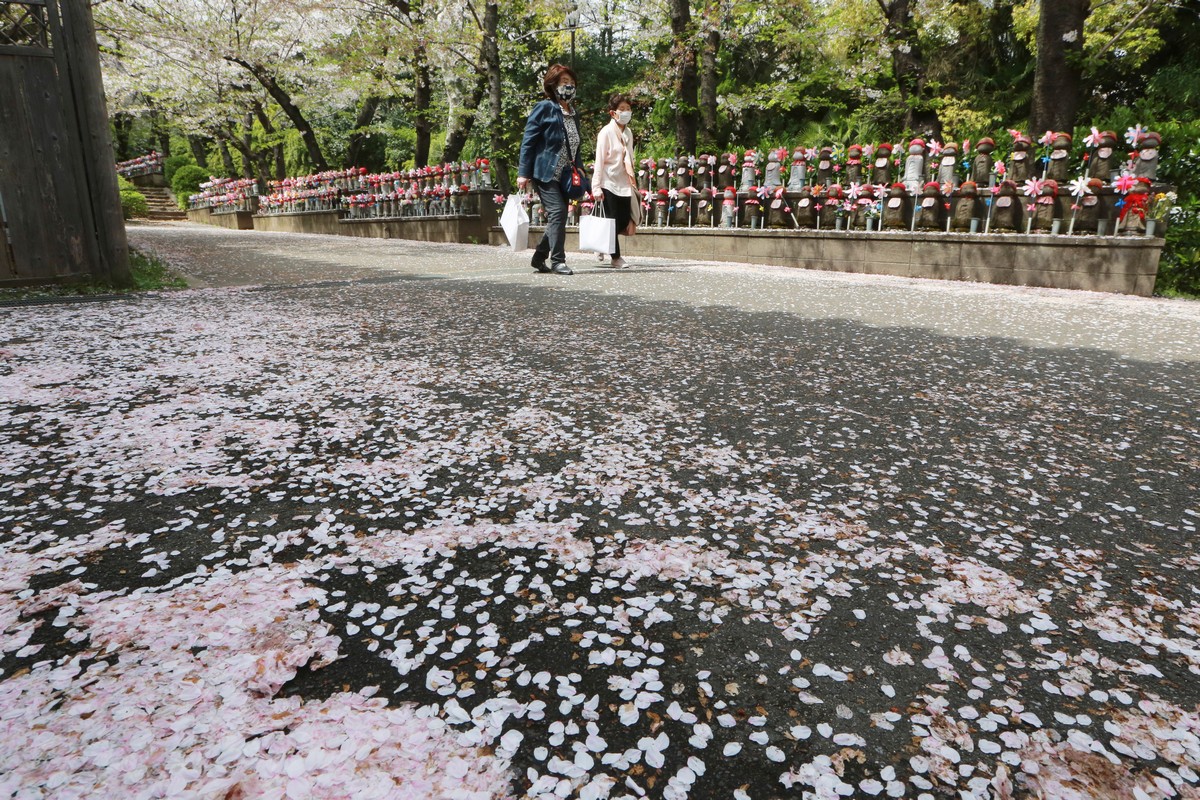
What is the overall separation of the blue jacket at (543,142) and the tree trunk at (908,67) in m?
8.72

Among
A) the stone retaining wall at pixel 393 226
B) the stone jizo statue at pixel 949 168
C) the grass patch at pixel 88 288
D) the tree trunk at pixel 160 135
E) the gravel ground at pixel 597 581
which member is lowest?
the gravel ground at pixel 597 581

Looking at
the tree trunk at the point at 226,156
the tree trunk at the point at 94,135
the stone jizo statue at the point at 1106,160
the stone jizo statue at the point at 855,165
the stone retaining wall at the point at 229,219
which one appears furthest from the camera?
the tree trunk at the point at 226,156

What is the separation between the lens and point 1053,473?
2379mm

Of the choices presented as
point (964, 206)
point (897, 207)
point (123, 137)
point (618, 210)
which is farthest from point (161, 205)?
point (964, 206)

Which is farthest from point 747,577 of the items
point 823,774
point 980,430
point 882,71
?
point 882,71

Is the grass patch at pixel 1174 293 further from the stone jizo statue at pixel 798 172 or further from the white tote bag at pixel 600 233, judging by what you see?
the white tote bag at pixel 600 233

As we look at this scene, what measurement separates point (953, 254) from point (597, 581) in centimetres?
815

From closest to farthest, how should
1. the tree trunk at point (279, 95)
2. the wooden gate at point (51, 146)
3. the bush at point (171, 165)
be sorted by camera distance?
the wooden gate at point (51, 146) → the tree trunk at point (279, 95) → the bush at point (171, 165)

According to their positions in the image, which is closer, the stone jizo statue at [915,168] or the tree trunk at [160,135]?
the stone jizo statue at [915,168]

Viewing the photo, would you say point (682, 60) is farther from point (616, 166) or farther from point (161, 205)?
point (161, 205)

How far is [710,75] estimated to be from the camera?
15453 mm

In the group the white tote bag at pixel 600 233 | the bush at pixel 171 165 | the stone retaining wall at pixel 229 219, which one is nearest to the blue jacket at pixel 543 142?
the white tote bag at pixel 600 233

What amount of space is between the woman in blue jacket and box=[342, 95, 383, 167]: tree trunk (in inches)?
830

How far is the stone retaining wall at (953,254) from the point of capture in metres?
7.12
